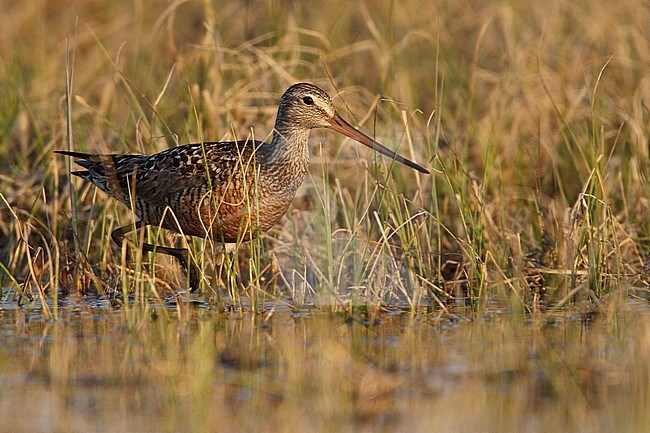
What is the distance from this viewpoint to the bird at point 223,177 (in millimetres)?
6742

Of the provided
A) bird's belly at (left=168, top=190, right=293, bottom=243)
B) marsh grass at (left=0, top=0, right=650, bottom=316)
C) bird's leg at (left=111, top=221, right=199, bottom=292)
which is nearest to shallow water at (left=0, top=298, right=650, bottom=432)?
marsh grass at (left=0, top=0, right=650, bottom=316)

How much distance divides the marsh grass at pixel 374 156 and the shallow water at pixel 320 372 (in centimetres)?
22

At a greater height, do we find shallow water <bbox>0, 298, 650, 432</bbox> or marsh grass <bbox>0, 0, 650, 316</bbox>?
marsh grass <bbox>0, 0, 650, 316</bbox>

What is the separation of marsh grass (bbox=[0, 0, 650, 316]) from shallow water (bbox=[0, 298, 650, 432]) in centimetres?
22

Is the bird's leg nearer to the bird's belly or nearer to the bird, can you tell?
the bird

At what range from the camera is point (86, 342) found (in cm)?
564

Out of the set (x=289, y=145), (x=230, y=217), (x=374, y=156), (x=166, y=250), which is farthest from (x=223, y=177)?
(x=374, y=156)

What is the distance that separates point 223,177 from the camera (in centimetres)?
677

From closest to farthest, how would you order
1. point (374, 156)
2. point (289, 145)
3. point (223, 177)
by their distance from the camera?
point (374, 156), point (223, 177), point (289, 145)

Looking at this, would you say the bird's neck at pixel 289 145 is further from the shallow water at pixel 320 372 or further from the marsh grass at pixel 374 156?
the shallow water at pixel 320 372

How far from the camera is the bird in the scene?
22.1 feet

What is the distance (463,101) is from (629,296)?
9.20 feet

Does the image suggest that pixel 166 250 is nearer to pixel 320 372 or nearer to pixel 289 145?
pixel 289 145

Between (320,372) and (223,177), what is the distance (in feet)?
6.91
